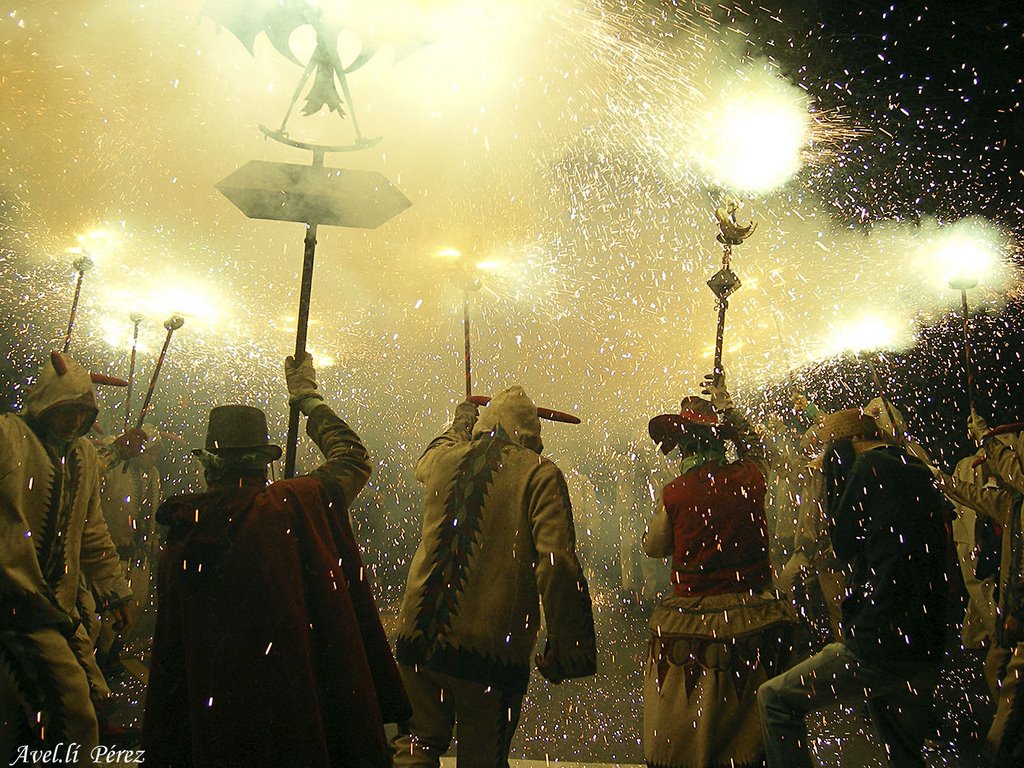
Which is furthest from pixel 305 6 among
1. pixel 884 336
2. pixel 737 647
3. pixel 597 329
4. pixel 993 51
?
pixel 884 336

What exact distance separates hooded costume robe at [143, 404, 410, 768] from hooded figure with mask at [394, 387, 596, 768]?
0.61 metres

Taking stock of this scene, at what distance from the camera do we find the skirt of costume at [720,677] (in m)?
3.16

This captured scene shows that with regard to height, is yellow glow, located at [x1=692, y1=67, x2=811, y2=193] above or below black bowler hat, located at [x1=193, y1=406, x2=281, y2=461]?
above

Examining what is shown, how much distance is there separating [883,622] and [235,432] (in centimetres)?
248

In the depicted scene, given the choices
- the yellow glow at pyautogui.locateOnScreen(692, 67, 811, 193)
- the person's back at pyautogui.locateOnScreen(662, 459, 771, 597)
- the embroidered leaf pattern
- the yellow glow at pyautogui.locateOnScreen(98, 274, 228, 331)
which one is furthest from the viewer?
the yellow glow at pyautogui.locateOnScreen(98, 274, 228, 331)

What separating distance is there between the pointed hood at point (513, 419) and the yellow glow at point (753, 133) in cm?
411

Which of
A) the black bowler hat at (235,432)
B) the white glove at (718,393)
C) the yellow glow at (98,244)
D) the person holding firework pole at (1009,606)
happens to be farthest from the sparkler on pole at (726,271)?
the yellow glow at (98,244)

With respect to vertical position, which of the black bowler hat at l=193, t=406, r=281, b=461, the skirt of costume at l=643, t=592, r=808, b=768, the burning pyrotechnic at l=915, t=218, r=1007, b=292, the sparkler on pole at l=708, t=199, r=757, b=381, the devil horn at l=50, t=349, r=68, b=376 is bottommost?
the skirt of costume at l=643, t=592, r=808, b=768

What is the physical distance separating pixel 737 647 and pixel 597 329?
7599 millimetres

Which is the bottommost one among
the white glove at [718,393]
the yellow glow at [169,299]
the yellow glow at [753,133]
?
the white glove at [718,393]

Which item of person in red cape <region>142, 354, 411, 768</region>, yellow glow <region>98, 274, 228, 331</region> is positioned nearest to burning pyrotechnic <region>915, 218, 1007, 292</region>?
person in red cape <region>142, 354, 411, 768</region>

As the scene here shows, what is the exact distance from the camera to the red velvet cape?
197cm

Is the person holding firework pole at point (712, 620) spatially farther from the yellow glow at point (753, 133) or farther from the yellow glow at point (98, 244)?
the yellow glow at point (98, 244)

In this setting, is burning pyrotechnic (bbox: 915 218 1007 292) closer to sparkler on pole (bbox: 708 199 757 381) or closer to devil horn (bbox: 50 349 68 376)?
sparkler on pole (bbox: 708 199 757 381)
